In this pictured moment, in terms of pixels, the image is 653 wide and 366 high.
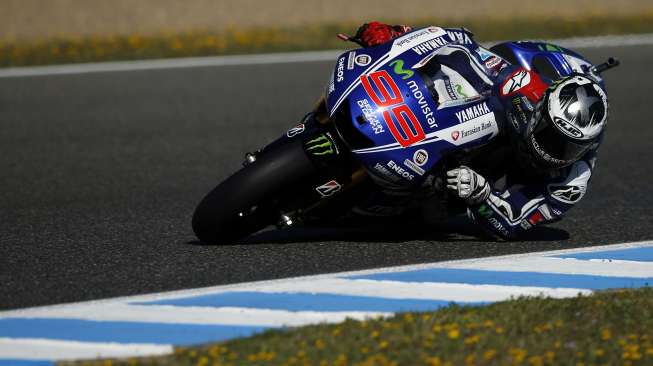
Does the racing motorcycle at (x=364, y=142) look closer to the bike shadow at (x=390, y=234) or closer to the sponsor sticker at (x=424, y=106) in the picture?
the sponsor sticker at (x=424, y=106)

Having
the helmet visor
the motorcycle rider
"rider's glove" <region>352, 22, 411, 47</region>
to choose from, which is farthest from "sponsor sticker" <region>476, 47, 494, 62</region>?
the helmet visor

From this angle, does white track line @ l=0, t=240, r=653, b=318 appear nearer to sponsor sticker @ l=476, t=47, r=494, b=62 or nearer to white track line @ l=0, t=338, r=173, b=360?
white track line @ l=0, t=338, r=173, b=360

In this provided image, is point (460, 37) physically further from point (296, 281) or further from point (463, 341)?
point (463, 341)

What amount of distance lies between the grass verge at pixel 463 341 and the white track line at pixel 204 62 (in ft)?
28.7

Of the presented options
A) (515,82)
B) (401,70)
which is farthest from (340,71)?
(515,82)

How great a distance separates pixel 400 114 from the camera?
5914 mm

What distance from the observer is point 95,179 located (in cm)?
878

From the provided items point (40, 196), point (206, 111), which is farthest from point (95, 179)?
point (206, 111)

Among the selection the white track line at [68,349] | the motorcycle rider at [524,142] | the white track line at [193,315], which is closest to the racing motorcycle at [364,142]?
the motorcycle rider at [524,142]

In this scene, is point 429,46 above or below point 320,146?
above

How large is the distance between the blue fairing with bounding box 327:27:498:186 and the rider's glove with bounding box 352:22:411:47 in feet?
1.28

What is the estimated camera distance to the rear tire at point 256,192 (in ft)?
19.7

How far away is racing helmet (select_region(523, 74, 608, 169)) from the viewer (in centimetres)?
610

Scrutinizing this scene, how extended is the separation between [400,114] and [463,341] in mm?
1461
